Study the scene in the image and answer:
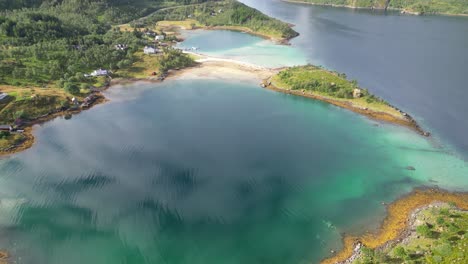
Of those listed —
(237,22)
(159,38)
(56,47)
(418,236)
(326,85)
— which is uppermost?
(237,22)

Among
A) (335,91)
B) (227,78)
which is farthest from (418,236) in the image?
(227,78)

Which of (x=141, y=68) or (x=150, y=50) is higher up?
(x=150, y=50)

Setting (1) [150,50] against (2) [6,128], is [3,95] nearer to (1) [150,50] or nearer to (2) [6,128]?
(2) [6,128]

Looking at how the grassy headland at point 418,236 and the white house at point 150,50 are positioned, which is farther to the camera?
the white house at point 150,50

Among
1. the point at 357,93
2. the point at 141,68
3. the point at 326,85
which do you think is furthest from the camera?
the point at 141,68

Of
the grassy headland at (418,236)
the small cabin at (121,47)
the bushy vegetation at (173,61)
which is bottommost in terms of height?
the grassy headland at (418,236)

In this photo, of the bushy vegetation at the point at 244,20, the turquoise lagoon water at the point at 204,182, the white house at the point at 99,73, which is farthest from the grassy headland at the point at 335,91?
the bushy vegetation at the point at 244,20

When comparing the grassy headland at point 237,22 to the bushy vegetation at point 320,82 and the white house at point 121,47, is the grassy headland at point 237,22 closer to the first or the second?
the bushy vegetation at point 320,82
